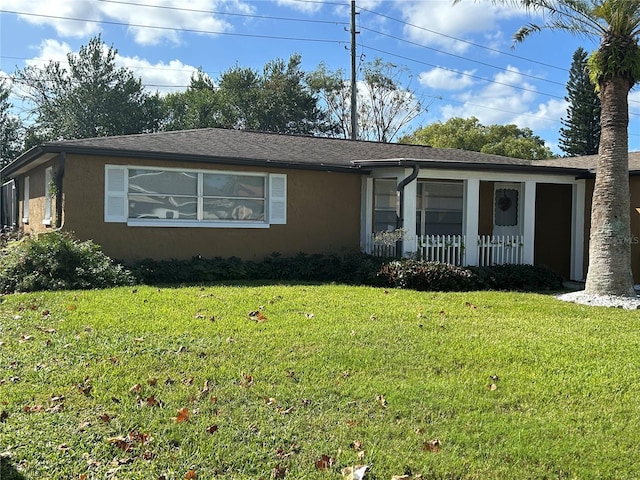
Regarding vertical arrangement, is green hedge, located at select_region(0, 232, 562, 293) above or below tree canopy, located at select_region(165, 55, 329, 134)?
below

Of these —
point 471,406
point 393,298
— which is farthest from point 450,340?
point 393,298

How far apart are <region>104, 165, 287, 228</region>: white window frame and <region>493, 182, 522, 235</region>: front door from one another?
239 inches

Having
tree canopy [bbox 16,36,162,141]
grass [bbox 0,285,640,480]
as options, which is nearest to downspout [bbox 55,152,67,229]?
grass [bbox 0,285,640,480]

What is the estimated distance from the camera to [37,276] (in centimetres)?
988

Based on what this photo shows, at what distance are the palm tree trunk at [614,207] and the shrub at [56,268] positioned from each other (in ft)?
27.7

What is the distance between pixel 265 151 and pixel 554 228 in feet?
25.9

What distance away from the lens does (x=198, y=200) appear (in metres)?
12.5

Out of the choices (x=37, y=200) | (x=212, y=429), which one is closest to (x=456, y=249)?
(x=212, y=429)

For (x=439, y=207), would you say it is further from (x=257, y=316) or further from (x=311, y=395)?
(x=311, y=395)

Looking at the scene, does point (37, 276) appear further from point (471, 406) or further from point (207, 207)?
point (471, 406)

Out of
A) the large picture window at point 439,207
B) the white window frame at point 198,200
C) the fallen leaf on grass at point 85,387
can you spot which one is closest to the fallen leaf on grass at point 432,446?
the fallen leaf on grass at point 85,387

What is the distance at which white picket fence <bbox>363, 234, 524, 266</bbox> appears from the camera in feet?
42.3

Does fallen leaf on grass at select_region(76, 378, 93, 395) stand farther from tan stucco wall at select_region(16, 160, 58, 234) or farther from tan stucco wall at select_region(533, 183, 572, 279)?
tan stucco wall at select_region(533, 183, 572, 279)

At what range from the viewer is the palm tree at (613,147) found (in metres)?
10.2
